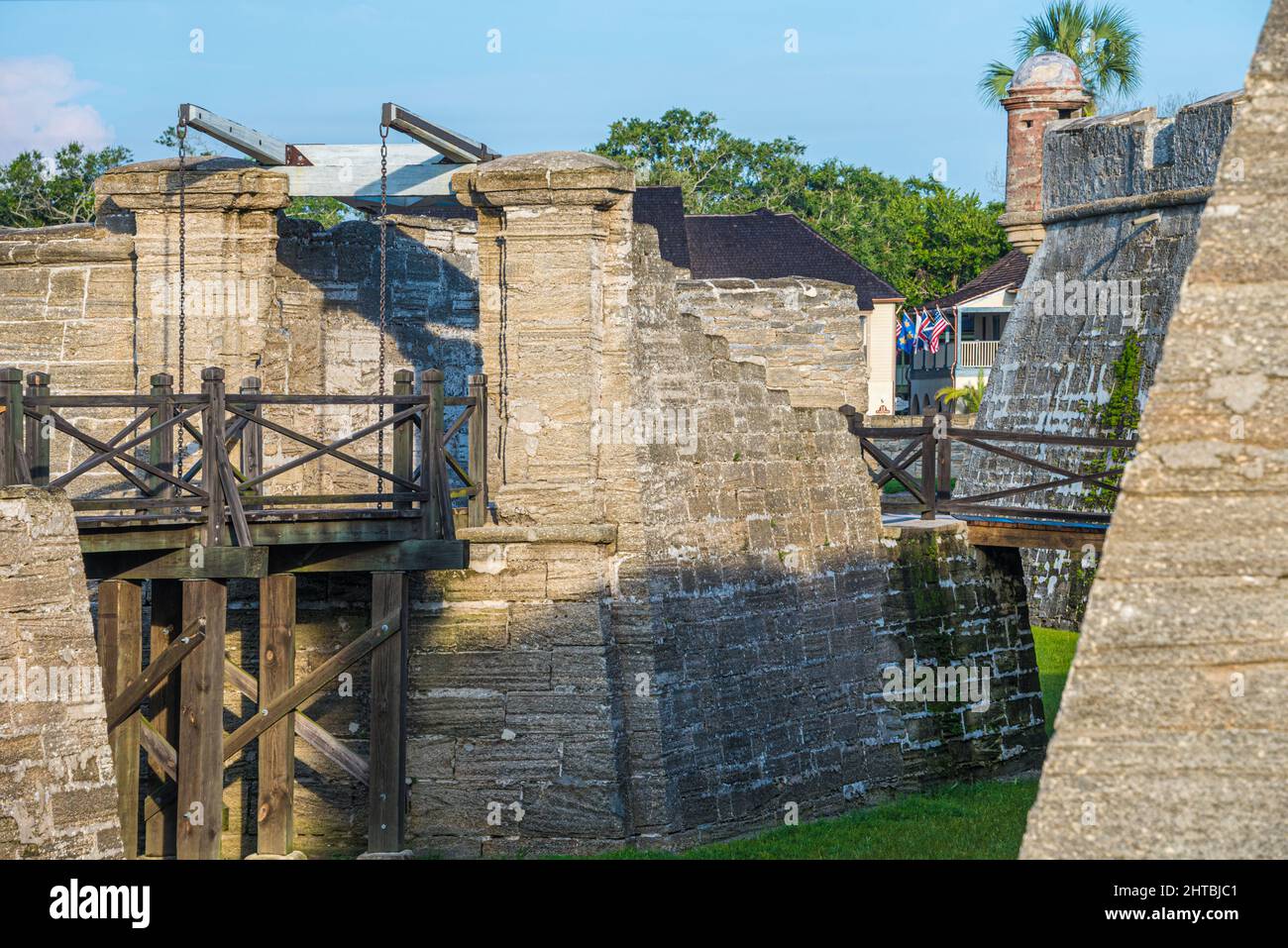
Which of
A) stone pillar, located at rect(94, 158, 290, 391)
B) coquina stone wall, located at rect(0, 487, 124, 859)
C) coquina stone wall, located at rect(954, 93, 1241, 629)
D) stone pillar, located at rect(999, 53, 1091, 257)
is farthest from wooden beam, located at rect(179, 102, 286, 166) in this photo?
stone pillar, located at rect(999, 53, 1091, 257)

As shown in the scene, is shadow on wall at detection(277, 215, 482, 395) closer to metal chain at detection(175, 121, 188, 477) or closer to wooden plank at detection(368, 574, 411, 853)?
metal chain at detection(175, 121, 188, 477)

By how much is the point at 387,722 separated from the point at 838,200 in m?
54.5

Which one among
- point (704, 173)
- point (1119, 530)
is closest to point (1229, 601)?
point (1119, 530)

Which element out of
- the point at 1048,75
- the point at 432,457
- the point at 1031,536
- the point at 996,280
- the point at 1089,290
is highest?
the point at 1048,75

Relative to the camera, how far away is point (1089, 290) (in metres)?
22.9

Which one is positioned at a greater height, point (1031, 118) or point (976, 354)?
point (1031, 118)

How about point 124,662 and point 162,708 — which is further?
point 162,708

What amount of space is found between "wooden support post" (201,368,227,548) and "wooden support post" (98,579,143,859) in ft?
3.08

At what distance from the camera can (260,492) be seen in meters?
14.4

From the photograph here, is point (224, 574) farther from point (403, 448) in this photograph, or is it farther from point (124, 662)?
point (403, 448)

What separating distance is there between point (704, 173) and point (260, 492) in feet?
161

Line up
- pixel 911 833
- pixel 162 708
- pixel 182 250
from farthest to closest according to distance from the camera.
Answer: pixel 182 250 → pixel 911 833 → pixel 162 708

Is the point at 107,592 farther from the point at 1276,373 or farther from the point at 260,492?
the point at 1276,373

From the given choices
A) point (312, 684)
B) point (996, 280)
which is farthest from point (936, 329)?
point (312, 684)
